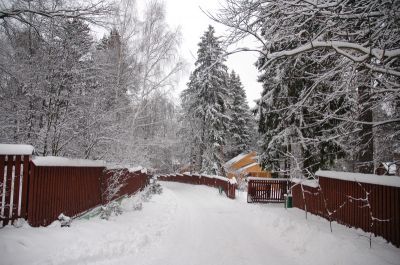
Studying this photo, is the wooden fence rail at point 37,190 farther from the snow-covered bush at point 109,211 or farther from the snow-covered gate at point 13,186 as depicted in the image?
the snow-covered bush at point 109,211

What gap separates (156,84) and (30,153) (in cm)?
1344

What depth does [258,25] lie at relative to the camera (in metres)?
6.40

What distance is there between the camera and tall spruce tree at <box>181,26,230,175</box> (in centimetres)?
3231

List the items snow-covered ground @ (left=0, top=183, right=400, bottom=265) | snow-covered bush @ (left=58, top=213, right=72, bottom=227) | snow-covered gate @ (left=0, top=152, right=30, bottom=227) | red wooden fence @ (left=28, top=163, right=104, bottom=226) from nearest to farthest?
1. snow-covered ground @ (left=0, top=183, right=400, bottom=265)
2. snow-covered gate @ (left=0, top=152, right=30, bottom=227)
3. red wooden fence @ (left=28, top=163, right=104, bottom=226)
4. snow-covered bush @ (left=58, top=213, right=72, bottom=227)

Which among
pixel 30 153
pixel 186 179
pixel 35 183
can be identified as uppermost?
pixel 30 153

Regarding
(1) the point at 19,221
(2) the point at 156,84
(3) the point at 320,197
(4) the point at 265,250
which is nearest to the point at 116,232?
(1) the point at 19,221

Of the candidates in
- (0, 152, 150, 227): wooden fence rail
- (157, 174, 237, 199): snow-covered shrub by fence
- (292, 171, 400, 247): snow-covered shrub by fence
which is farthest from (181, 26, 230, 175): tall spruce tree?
(0, 152, 150, 227): wooden fence rail

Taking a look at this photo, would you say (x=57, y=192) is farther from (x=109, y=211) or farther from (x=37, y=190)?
(x=109, y=211)

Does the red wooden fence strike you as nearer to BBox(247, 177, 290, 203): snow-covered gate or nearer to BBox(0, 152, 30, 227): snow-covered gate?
BBox(0, 152, 30, 227): snow-covered gate

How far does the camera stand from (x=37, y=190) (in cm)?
601

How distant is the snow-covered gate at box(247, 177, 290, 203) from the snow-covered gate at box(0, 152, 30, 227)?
12459 mm

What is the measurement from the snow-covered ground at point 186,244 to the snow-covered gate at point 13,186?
0.31m

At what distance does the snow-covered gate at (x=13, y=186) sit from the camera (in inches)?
213

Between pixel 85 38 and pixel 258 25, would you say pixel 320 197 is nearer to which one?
pixel 258 25
